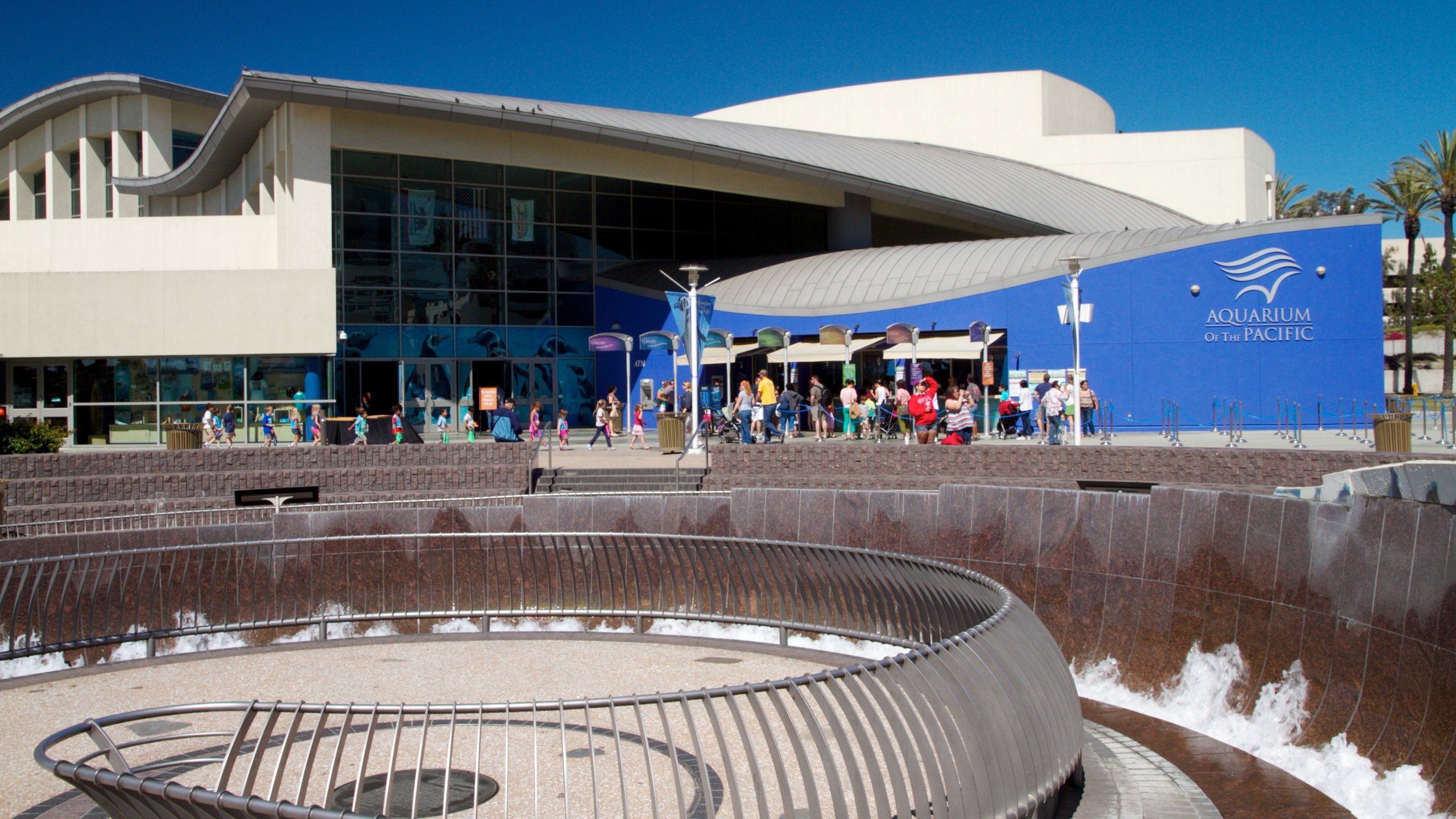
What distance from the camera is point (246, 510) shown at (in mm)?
16484

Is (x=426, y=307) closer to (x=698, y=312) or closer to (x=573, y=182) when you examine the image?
(x=573, y=182)

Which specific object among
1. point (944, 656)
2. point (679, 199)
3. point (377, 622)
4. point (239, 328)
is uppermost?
point (679, 199)

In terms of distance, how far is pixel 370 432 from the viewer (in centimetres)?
2641

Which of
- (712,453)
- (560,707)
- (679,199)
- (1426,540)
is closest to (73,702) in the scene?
(560,707)

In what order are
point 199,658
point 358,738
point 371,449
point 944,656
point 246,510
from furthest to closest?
point 371,449 < point 246,510 < point 199,658 < point 358,738 < point 944,656

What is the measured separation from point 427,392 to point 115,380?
8.88 m

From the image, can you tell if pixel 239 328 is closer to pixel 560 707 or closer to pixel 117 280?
pixel 117 280

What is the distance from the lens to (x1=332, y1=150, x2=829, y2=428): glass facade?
3728 cm

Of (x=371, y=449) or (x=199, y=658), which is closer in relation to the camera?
(x=199, y=658)

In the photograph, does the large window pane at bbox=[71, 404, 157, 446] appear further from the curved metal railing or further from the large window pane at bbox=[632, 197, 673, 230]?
the curved metal railing

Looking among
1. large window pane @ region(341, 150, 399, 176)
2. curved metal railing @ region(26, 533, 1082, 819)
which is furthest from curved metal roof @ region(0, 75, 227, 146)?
curved metal railing @ region(26, 533, 1082, 819)

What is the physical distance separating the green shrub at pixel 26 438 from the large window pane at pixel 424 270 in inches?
629

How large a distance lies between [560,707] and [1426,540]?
17.7 ft

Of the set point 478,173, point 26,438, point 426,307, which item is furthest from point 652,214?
point 26,438
